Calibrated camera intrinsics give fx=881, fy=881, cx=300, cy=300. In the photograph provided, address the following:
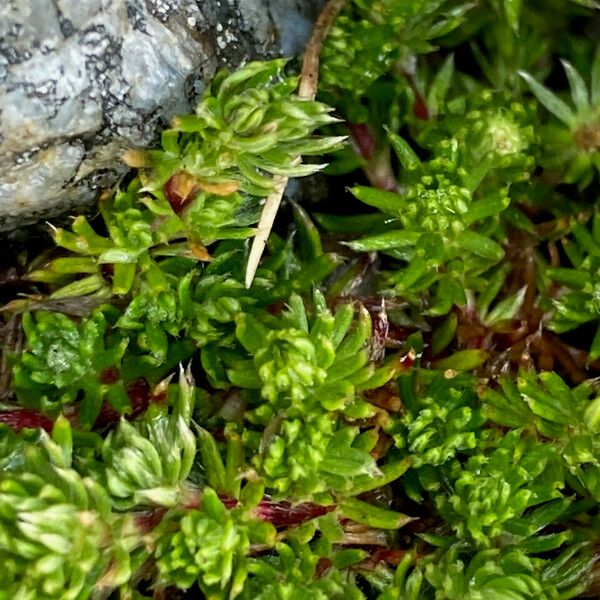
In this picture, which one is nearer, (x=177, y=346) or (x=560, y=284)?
(x=177, y=346)

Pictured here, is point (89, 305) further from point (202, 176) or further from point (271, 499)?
point (271, 499)

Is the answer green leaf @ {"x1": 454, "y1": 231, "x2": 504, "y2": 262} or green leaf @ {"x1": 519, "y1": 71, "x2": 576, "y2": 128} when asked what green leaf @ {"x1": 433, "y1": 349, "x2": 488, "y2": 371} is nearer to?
green leaf @ {"x1": 454, "y1": 231, "x2": 504, "y2": 262}

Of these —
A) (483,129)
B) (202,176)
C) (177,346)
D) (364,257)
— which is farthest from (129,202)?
(483,129)

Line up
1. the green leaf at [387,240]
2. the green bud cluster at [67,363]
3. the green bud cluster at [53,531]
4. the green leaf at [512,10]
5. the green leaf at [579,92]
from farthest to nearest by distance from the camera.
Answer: the green leaf at [579,92]
the green leaf at [512,10]
the green leaf at [387,240]
the green bud cluster at [67,363]
the green bud cluster at [53,531]

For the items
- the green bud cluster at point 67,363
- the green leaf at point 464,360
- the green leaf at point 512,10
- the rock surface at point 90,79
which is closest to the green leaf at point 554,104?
the green leaf at point 512,10

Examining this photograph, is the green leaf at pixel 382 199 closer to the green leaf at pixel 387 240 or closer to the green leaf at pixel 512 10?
the green leaf at pixel 387 240

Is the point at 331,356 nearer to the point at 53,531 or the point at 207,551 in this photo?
the point at 207,551

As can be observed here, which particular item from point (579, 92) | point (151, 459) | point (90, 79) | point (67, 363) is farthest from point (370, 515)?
point (579, 92)
